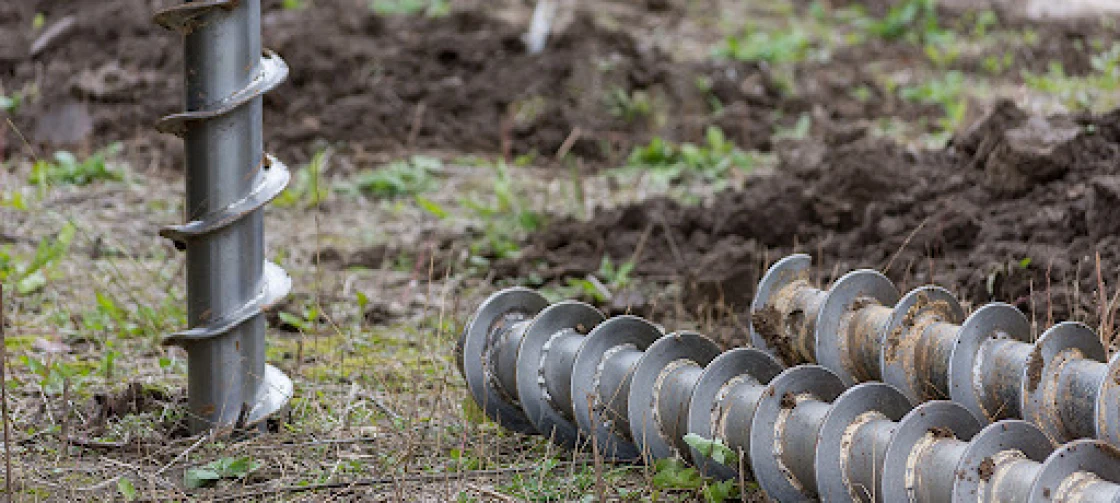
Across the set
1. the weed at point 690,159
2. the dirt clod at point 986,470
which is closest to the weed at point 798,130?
the weed at point 690,159

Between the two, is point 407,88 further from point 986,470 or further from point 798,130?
point 986,470

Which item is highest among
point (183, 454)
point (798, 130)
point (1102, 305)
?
point (1102, 305)

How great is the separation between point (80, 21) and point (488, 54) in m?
2.55

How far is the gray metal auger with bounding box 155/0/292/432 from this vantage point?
3.09 m

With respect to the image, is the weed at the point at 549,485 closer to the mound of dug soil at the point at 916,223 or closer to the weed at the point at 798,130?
the mound of dug soil at the point at 916,223

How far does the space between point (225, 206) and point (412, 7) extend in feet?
21.0

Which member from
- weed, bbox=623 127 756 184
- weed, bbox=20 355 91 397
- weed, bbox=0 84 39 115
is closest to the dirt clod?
weed, bbox=20 355 91 397

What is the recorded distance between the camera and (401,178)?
6270 mm

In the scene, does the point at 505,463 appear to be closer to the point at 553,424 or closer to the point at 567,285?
the point at 553,424

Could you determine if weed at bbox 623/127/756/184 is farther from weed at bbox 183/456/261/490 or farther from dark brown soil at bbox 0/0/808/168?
weed at bbox 183/456/261/490

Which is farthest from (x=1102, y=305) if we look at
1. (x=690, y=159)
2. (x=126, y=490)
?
(x=690, y=159)

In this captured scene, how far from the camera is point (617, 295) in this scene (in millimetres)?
4562

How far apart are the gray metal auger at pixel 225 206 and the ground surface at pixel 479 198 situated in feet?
0.49

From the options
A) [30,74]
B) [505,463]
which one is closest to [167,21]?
[505,463]
